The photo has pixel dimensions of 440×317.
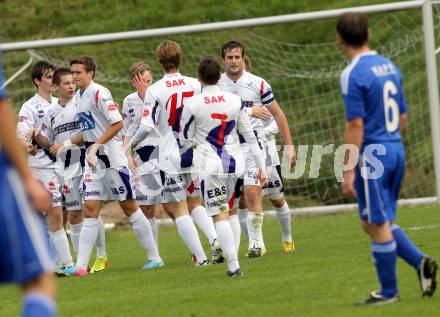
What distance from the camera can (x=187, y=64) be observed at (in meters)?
20.2

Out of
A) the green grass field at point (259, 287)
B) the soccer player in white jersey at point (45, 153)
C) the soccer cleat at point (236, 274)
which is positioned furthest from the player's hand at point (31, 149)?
the soccer cleat at point (236, 274)

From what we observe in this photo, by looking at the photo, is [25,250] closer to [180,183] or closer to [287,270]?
[287,270]

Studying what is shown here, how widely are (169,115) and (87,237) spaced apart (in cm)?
161

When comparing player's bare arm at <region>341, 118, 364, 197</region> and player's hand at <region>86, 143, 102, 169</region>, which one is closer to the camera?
player's bare arm at <region>341, 118, 364, 197</region>

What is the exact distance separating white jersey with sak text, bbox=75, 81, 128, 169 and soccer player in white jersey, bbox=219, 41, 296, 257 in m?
1.47

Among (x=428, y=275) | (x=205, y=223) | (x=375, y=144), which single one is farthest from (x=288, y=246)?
(x=375, y=144)

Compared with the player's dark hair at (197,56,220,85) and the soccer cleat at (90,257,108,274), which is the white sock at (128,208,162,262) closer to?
the soccer cleat at (90,257,108,274)

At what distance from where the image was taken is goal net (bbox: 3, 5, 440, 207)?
1964 centimetres

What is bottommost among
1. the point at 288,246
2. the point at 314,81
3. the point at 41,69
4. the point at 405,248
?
the point at 288,246

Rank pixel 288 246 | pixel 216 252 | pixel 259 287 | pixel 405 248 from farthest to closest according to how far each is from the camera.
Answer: pixel 288 246, pixel 216 252, pixel 259 287, pixel 405 248

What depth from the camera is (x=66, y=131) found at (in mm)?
12680

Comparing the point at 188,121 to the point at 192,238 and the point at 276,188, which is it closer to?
the point at 192,238

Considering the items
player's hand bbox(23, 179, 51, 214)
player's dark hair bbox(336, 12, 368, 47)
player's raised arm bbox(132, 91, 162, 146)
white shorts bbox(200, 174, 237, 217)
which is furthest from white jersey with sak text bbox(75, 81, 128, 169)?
player's hand bbox(23, 179, 51, 214)

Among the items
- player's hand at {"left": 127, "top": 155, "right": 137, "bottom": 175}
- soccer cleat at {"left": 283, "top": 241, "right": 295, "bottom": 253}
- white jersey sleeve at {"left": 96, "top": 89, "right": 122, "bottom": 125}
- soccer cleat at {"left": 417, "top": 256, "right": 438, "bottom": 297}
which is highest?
white jersey sleeve at {"left": 96, "top": 89, "right": 122, "bottom": 125}
